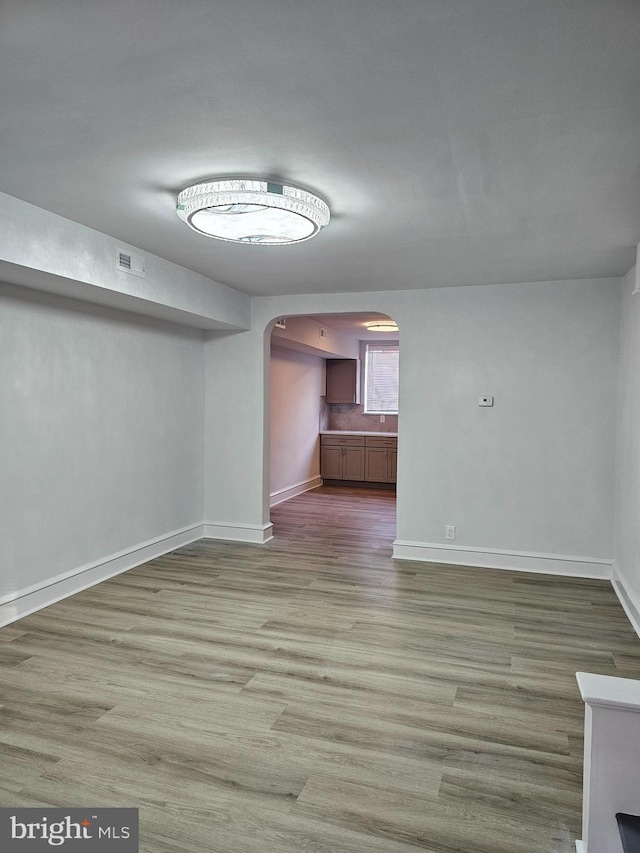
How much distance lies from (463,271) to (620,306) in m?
1.34

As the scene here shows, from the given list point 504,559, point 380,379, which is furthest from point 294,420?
point 504,559

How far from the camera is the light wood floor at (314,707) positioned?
2.04 metres

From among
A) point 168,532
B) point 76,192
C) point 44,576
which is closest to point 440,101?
point 76,192

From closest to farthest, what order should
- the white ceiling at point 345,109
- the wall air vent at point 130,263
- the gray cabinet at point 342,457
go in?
1. the white ceiling at point 345,109
2. the wall air vent at point 130,263
3. the gray cabinet at point 342,457

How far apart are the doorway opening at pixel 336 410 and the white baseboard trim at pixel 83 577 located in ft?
8.70

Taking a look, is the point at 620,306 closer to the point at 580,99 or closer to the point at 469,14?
the point at 580,99

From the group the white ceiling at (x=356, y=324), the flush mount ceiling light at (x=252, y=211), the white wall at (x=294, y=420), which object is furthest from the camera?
the white wall at (x=294, y=420)

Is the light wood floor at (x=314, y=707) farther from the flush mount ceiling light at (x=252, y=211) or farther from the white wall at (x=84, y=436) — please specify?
the flush mount ceiling light at (x=252, y=211)

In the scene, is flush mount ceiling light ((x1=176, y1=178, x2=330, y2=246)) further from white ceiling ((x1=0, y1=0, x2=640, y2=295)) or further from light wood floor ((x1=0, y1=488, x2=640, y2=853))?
light wood floor ((x1=0, y1=488, x2=640, y2=853))

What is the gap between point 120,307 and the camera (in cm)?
460

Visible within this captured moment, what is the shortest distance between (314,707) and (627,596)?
8.28 ft

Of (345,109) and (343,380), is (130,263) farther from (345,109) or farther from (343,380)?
(343,380)

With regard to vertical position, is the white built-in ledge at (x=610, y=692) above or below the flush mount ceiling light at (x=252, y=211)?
below

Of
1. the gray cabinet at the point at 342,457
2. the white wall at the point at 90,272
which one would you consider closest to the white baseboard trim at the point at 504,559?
the white wall at the point at 90,272
